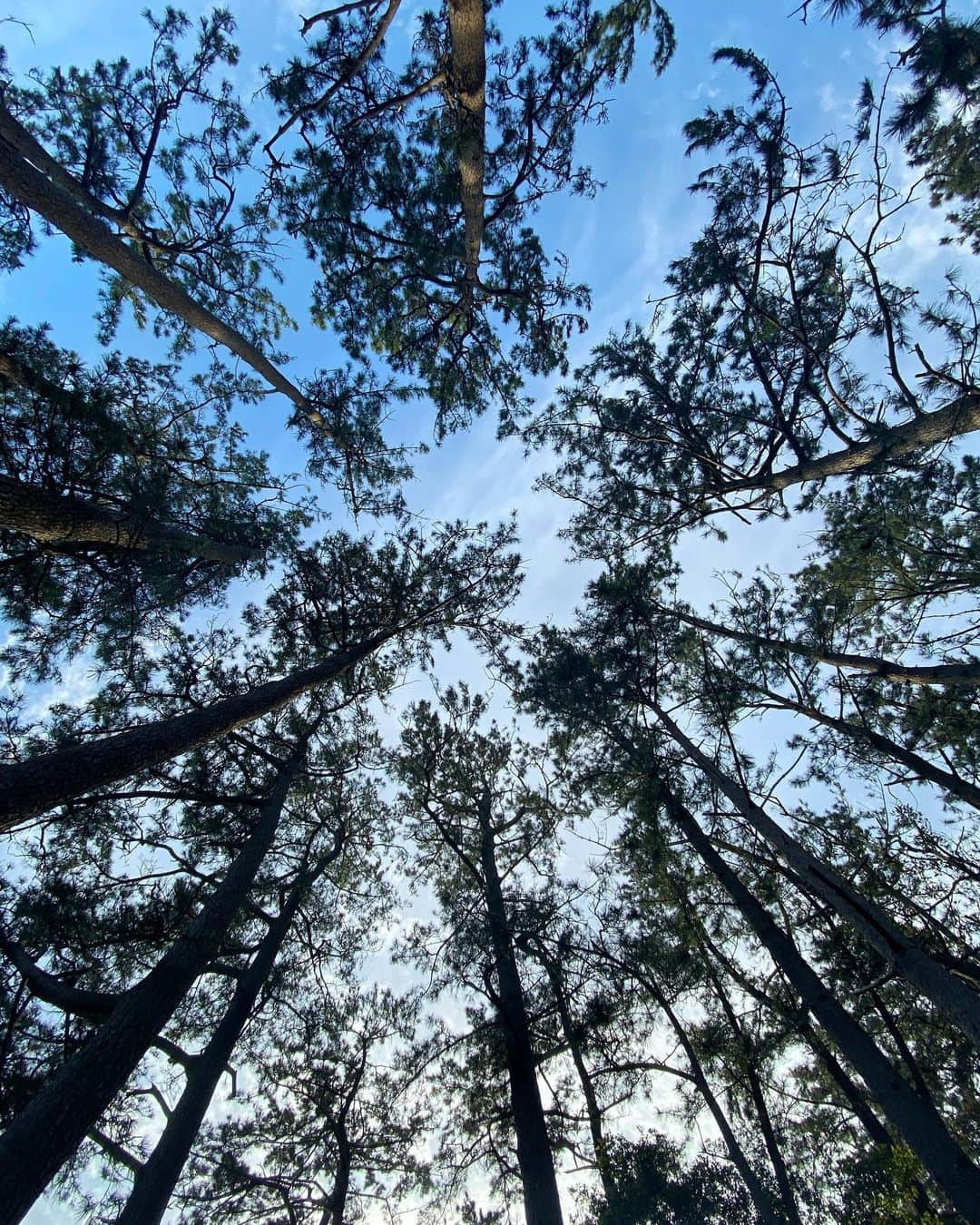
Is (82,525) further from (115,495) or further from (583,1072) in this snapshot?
(583,1072)

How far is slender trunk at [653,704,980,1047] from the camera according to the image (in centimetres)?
337

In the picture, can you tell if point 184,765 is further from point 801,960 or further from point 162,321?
point 801,960

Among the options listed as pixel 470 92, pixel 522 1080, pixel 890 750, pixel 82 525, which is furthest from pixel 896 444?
pixel 522 1080

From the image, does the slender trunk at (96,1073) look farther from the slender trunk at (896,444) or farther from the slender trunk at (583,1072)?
the slender trunk at (896,444)

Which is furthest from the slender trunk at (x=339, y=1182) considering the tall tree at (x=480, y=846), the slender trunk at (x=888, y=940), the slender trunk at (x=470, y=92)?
the slender trunk at (x=470, y=92)

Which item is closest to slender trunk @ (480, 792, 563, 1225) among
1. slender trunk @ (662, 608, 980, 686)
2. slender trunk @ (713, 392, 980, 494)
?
slender trunk @ (662, 608, 980, 686)

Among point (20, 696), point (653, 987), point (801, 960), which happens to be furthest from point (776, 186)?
point (653, 987)

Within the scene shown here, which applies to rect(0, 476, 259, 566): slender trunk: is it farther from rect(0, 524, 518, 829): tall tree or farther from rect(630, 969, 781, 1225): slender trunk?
rect(630, 969, 781, 1225): slender trunk

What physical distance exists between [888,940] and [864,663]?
10.3 feet

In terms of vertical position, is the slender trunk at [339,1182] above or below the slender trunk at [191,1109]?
above

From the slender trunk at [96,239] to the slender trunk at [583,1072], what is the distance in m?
8.78

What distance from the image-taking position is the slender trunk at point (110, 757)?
2838 millimetres

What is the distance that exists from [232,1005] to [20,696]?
390cm

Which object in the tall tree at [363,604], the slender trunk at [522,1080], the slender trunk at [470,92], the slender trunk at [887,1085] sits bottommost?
the slender trunk at [887,1085]
